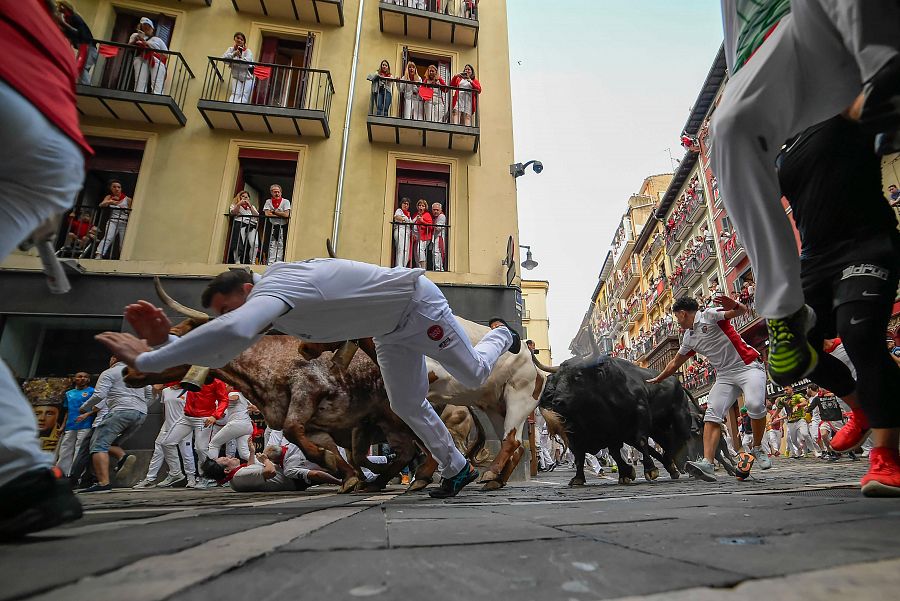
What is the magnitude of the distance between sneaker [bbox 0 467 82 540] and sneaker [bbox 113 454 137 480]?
8.28 meters

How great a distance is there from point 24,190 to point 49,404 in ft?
33.1

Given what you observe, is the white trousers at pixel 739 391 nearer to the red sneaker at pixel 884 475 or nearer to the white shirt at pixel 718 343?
the white shirt at pixel 718 343

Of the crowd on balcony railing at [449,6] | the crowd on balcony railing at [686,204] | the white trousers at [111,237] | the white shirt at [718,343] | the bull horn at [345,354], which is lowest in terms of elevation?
the bull horn at [345,354]

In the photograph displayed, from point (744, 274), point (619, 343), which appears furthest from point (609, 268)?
point (744, 274)

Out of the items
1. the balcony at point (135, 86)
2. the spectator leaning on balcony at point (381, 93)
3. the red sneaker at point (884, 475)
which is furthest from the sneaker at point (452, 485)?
the balcony at point (135, 86)

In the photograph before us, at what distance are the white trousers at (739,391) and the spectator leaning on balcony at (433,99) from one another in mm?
9652

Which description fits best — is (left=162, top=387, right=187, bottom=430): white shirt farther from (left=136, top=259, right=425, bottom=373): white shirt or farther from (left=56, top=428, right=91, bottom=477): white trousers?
(left=136, top=259, right=425, bottom=373): white shirt

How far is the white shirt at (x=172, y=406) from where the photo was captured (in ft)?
25.7

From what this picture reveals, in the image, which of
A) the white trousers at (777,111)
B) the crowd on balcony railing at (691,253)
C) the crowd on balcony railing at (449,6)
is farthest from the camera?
the crowd on balcony railing at (691,253)

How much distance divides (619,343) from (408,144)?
48.7 m

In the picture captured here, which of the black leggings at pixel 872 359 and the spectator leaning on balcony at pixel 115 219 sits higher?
the spectator leaning on balcony at pixel 115 219

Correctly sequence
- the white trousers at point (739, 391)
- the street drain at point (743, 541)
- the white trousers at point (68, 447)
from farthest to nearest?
1. the white trousers at point (68, 447)
2. the white trousers at point (739, 391)
3. the street drain at point (743, 541)

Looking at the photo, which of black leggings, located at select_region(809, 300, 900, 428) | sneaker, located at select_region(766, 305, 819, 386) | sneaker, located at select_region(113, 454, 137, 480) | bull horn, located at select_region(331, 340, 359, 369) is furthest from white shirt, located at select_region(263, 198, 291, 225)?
black leggings, located at select_region(809, 300, 900, 428)

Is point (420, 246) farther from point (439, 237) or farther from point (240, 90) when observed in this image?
point (240, 90)
